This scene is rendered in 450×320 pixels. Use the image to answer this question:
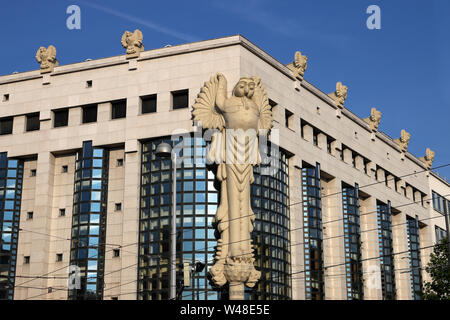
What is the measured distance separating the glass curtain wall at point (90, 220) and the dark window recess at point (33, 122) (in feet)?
14.3

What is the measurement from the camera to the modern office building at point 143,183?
47.1 meters

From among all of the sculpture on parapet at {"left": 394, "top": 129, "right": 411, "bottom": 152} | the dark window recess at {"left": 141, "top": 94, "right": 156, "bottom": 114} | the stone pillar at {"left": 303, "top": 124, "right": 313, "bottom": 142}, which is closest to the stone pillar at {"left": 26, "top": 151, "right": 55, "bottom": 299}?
the dark window recess at {"left": 141, "top": 94, "right": 156, "bottom": 114}

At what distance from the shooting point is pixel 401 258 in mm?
67188

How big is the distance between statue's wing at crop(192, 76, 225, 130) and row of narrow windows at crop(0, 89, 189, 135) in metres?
2.57

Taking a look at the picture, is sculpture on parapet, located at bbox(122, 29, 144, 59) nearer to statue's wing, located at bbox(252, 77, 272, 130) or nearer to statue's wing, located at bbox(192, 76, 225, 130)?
statue's wing, located at bbox(192, 76, 225, 130)

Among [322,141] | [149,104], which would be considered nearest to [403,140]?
[322,141]

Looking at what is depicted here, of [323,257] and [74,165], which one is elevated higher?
[74,165]

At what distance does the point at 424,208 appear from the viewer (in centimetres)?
7494

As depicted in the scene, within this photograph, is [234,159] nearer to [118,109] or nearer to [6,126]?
[118,109]

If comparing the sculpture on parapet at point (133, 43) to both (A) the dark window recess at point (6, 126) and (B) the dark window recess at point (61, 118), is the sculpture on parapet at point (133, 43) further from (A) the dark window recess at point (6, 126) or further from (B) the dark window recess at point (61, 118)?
(A) the dark window recess at point (6, 126)
